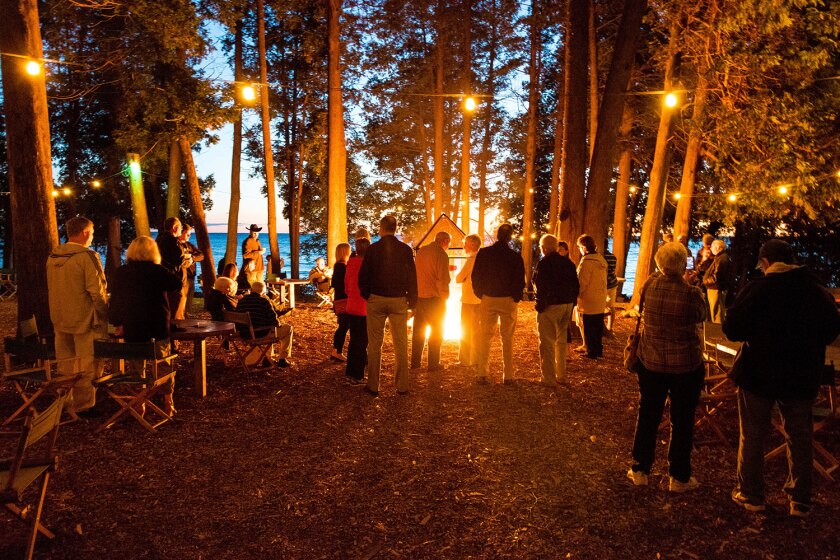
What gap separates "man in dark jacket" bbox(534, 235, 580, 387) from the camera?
715 cm

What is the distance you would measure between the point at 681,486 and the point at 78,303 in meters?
5.64

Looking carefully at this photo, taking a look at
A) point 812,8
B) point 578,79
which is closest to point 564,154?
point 578,79

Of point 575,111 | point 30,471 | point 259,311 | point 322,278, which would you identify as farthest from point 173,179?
point 30,471

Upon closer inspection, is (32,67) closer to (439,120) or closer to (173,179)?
(173,179)

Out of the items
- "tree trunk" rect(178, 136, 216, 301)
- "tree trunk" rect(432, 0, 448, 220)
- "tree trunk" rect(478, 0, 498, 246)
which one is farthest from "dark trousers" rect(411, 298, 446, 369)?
"tree trunk" rect(478, 0, 498, 246)

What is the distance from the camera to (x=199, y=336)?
20.8 ft

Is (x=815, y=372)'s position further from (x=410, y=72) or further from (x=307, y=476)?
(x=410, y=72)

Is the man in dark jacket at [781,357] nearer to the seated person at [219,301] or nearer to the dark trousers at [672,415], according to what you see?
the dark trousers at [672,415]

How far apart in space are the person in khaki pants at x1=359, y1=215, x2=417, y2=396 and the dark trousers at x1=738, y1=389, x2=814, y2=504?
3533 mm

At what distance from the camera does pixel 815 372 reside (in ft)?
12.5

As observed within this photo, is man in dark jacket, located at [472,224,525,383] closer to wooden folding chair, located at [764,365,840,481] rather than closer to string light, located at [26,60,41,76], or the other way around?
wooden folding chair, located at [764,365,840,481]

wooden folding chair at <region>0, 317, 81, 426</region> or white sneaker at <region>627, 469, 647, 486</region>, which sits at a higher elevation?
wooden folding chair at <region>0, 317, 81, 426</region>

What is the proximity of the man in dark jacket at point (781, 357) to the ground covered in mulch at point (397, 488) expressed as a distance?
0.30m

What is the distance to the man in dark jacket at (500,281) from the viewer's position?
6902mm
